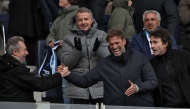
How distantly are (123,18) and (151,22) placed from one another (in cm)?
97

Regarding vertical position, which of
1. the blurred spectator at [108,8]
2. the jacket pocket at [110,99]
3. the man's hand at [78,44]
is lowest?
the jacket pocket at [110,99]

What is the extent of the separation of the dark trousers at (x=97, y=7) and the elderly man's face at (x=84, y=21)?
1.46 meters

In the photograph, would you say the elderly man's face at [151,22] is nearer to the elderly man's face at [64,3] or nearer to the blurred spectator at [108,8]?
the elderly man's face at [64,3]

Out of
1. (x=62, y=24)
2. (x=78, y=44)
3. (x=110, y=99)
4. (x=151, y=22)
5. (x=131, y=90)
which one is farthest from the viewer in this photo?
(x=62, y=24)

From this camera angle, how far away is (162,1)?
10.2 m

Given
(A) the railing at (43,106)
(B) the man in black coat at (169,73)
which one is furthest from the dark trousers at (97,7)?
(A) the railing at (43,106)

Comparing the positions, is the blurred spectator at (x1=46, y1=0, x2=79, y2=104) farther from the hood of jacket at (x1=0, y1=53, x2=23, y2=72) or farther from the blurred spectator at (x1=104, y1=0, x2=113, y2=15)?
the hood of jacket at (x1=0, y1=53, x2=23, y2=72)

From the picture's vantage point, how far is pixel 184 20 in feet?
34.2

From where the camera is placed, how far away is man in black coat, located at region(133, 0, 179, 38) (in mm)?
9984

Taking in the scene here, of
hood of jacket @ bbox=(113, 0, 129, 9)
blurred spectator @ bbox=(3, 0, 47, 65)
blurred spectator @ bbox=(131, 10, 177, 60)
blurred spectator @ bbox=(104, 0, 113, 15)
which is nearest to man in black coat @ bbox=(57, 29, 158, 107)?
blurred spectator @ bbox=(131, 10, 177, 60)

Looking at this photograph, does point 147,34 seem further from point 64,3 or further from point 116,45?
→ point 64,3

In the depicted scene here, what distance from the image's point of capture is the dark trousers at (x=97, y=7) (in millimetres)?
10453

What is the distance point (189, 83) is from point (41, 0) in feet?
12.2

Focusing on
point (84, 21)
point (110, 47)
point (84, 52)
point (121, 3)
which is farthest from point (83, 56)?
point (121, 3)
